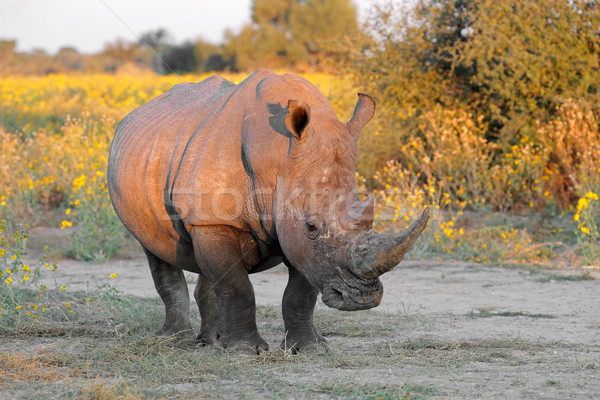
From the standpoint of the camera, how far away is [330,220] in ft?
14.5

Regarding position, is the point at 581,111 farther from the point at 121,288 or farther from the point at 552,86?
the point at 121,288

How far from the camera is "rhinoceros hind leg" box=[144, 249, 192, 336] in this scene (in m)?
5.98

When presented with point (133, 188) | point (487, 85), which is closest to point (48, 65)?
point (487, 85)

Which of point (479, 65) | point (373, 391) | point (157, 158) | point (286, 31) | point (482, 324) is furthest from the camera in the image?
point (286, 31)

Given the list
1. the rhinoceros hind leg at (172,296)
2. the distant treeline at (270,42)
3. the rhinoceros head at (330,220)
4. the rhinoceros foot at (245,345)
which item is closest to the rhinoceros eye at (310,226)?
the rhinoceros head at (330,220)

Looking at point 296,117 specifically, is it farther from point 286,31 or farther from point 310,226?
point 286,31

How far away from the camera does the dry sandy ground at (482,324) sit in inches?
170

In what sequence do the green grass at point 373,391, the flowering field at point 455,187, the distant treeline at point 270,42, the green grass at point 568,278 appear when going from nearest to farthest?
the green grass at point 373,391, the green grass at point 568,278, the flowering field at point 455,187, the distant treeline at point 270,42

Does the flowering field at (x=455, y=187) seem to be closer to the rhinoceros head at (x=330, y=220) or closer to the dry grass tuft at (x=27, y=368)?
the dry grass tuft at (x=27, y=368)

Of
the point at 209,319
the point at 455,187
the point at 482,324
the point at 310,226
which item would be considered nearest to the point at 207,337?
the point at 209,319

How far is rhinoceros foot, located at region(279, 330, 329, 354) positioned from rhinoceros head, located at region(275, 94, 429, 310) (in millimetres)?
822

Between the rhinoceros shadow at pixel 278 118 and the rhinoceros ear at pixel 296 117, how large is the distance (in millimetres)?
129

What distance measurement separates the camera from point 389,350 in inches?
205

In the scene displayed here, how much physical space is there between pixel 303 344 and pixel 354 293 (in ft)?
3.63
